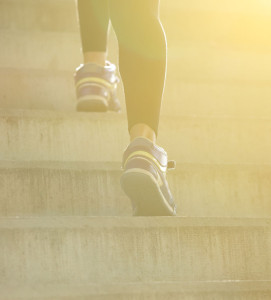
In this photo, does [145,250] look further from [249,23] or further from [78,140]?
[249,23]

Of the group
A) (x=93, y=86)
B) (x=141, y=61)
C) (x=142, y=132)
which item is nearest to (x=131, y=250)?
(x=142, y=132)

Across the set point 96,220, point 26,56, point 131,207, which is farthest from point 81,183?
point 26,56

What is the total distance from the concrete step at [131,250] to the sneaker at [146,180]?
0.08 meters

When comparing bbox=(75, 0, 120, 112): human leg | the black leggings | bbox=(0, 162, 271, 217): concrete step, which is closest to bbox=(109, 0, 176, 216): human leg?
the black leggings

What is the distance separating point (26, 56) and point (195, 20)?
824 millimetres

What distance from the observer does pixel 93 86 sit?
2.76 metres

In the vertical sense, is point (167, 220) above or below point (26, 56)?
below

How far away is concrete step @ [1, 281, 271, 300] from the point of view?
1899 mm

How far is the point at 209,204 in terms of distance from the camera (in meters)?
2.57

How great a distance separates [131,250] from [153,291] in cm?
20

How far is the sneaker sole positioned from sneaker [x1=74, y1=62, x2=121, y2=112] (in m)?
0.57

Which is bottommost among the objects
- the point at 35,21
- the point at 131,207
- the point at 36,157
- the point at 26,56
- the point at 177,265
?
the point at 177,265

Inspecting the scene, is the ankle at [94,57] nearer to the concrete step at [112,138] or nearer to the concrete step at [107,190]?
the concrete step at [112,138]

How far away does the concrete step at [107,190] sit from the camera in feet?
7.91
